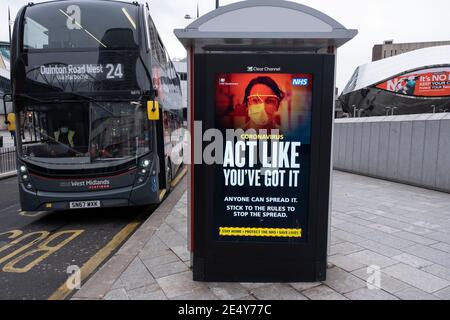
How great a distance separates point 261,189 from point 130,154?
343cm

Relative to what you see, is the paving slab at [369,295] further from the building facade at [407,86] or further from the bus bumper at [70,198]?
the building facade at [407,86]

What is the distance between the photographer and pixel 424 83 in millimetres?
33031

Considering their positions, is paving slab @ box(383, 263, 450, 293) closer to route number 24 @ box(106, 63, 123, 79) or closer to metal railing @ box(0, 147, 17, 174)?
route number 24 @ box(106, 63, 123, 79)

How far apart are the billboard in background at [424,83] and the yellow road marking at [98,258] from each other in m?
34.9

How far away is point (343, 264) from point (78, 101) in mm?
4815

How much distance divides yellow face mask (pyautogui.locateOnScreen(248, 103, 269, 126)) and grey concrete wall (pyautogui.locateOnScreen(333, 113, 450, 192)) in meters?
6.58

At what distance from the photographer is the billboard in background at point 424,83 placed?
1268 inches

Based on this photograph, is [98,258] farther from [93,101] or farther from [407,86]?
[407,86]

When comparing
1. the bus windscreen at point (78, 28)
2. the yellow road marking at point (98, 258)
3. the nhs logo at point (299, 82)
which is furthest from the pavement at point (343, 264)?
the bus windscreen at point (78, 28)

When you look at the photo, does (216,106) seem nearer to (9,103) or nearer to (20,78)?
(20,78)

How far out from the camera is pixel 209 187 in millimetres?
3158

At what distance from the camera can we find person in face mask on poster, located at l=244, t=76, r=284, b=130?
9.82ft

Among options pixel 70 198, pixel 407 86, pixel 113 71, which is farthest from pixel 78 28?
pixel 407 86

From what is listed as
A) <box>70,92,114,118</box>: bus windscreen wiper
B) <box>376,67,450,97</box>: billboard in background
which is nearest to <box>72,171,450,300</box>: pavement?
<box>70,92,114,118</box>: bus windscreen wiper
